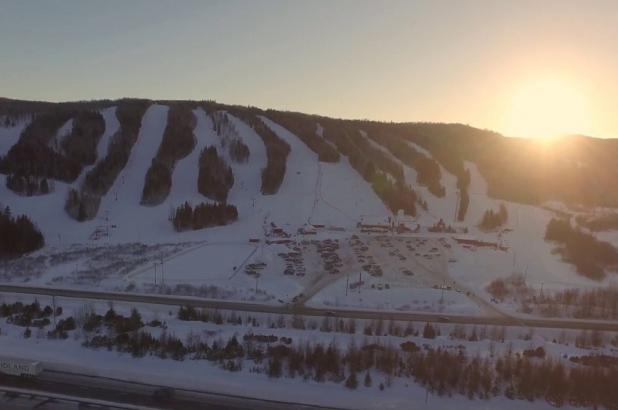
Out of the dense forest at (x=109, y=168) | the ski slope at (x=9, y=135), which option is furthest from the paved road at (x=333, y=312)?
the ski slope at (x=9, y=135)

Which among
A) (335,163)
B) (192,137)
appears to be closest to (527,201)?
(335,163)

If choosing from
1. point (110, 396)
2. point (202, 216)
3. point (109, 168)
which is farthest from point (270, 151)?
point (110, 396)

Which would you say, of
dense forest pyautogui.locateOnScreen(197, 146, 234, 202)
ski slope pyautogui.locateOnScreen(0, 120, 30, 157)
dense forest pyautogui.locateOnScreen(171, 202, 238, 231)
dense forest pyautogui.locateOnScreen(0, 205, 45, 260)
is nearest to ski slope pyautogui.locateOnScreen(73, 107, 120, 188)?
ski slope pyautogui.locateOnScreen(0, 120, 30, 157)

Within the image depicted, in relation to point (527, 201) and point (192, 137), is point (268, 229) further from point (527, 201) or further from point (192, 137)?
point (527, 201)

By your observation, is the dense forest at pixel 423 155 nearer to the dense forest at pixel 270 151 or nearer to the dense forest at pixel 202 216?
the dense forest at pixel 270 151

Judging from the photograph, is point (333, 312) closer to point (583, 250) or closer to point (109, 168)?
point (583, 250)

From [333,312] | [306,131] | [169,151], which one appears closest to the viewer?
[333,312]
